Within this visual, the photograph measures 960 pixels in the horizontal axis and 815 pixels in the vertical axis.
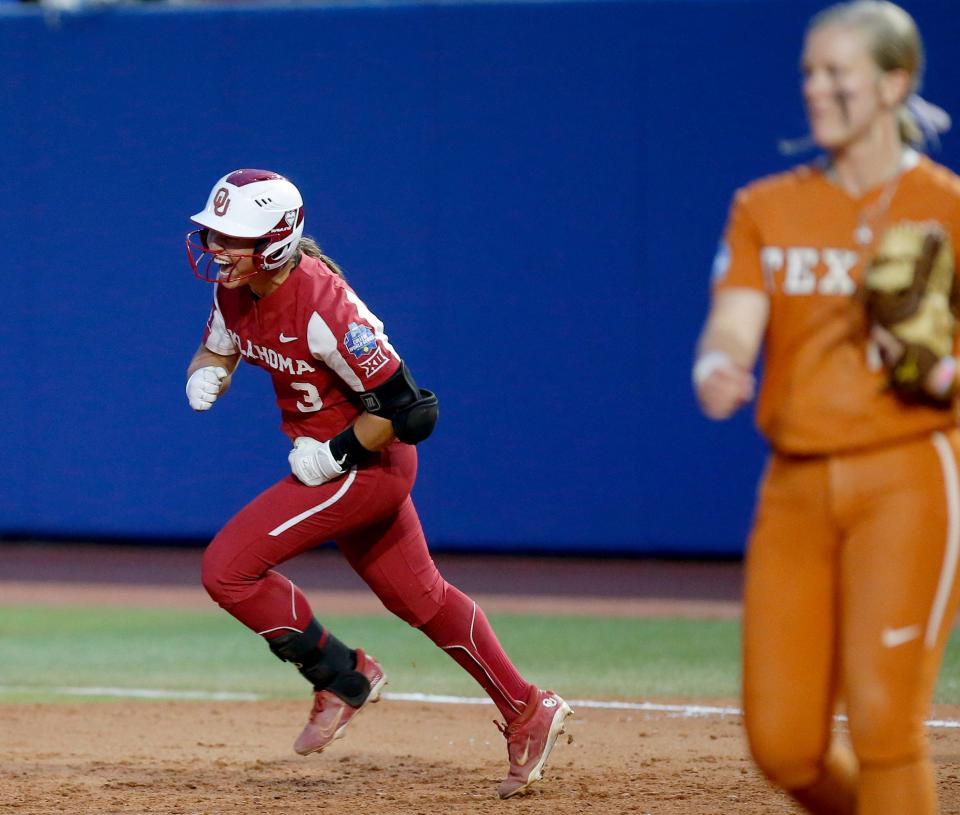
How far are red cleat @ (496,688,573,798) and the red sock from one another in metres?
0.04

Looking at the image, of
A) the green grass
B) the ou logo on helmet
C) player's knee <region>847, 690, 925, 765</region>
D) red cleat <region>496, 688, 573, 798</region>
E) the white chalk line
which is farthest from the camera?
the green grass

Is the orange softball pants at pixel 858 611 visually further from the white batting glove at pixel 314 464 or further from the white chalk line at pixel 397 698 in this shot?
the white chalk line at pixel 397 698

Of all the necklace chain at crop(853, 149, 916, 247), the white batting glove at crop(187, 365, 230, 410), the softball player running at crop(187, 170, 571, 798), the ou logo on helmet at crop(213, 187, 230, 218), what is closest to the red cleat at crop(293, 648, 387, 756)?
the softball player running at crop(187, 170, 571, 798)

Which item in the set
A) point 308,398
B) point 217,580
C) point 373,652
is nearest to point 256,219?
point 308,398

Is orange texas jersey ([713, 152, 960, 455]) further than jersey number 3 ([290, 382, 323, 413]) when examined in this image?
No

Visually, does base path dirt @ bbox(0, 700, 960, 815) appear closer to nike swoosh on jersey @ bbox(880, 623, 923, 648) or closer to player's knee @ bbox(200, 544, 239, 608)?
player's knee @ bbox(200, 544, 239, 608)

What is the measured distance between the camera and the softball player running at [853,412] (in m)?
3.38

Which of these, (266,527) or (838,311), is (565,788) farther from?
(838,311)

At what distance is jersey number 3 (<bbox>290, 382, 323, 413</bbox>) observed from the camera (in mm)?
5703

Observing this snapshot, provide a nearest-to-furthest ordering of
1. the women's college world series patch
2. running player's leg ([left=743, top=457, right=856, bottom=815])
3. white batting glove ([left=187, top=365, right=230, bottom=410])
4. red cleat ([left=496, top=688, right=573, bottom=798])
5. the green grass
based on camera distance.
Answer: running player's leg ([left=743, top=457, right=856, bottom=815]) → the women's college world series patch → red cleat ([left=496, top=688, right=573, bottom=798]) → white batting glove ([left=187, top=365, right=230, bottom=410]) → the green grass

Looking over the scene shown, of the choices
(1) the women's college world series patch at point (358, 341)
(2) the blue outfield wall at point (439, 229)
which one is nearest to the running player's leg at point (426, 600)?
(1) the women's college world series patch at point (358, 341)

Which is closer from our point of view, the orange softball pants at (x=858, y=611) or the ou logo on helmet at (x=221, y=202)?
the orange softball pants at (x=858, y=611)

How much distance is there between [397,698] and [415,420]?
3083 mm

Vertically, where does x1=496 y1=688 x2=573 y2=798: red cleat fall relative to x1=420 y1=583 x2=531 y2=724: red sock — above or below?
below
